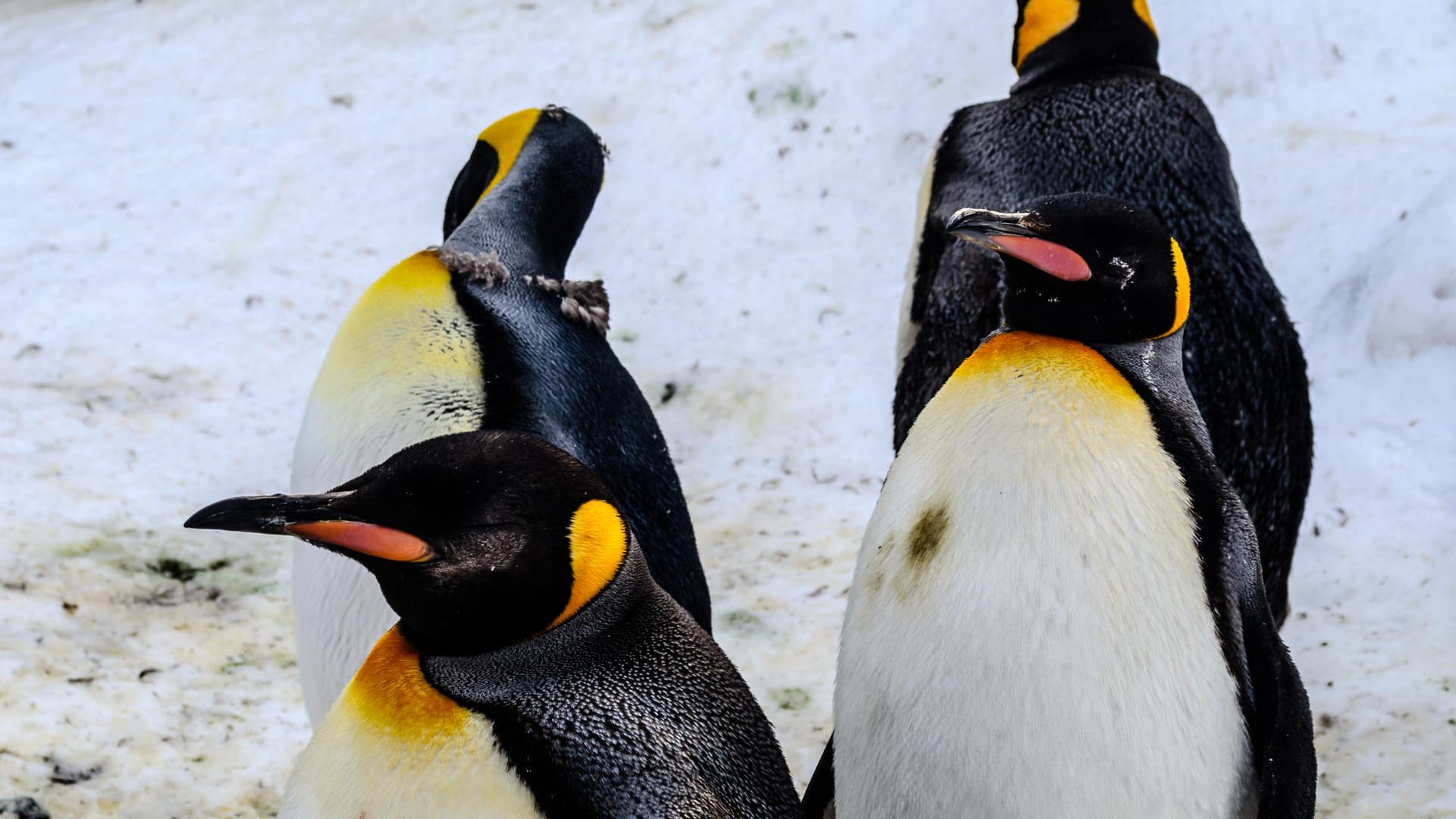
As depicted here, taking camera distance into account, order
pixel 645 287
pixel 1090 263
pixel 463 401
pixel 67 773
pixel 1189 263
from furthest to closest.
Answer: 1. pixel 645 287
2. pixel 1189 263
3. pixel 67 773
4. pixel 463 401
5. pixel 1090 263

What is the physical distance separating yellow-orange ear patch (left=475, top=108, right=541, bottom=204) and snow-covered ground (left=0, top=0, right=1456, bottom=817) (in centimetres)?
101

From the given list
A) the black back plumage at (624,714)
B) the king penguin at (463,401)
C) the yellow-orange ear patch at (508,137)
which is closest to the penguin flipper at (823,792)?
the black back plumage at (624,714)

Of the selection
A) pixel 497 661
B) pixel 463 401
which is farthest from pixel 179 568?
pixel 497 661

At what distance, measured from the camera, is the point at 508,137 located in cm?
299

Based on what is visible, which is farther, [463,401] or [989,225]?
[463,401]

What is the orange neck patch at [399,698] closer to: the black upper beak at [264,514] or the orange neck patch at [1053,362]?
the black upper beak at [264,514]

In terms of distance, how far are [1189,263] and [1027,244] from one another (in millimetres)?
995

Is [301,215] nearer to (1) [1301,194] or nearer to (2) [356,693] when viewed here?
(1) [1301,194]

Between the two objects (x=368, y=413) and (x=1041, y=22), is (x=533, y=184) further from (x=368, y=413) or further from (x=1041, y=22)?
(x=1041, y=22)

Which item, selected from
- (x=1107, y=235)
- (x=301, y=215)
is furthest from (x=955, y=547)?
(x=301, y=215)

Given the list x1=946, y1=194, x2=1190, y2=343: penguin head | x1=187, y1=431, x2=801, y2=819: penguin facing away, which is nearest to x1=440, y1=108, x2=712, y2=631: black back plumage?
x1=187, y1=431, x2=801, y2=819: penguin facing away

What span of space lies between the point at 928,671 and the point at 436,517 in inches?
22.2

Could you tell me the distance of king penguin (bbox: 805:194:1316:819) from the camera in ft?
4.91

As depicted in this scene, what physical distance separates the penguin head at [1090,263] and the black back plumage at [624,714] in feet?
1.82
